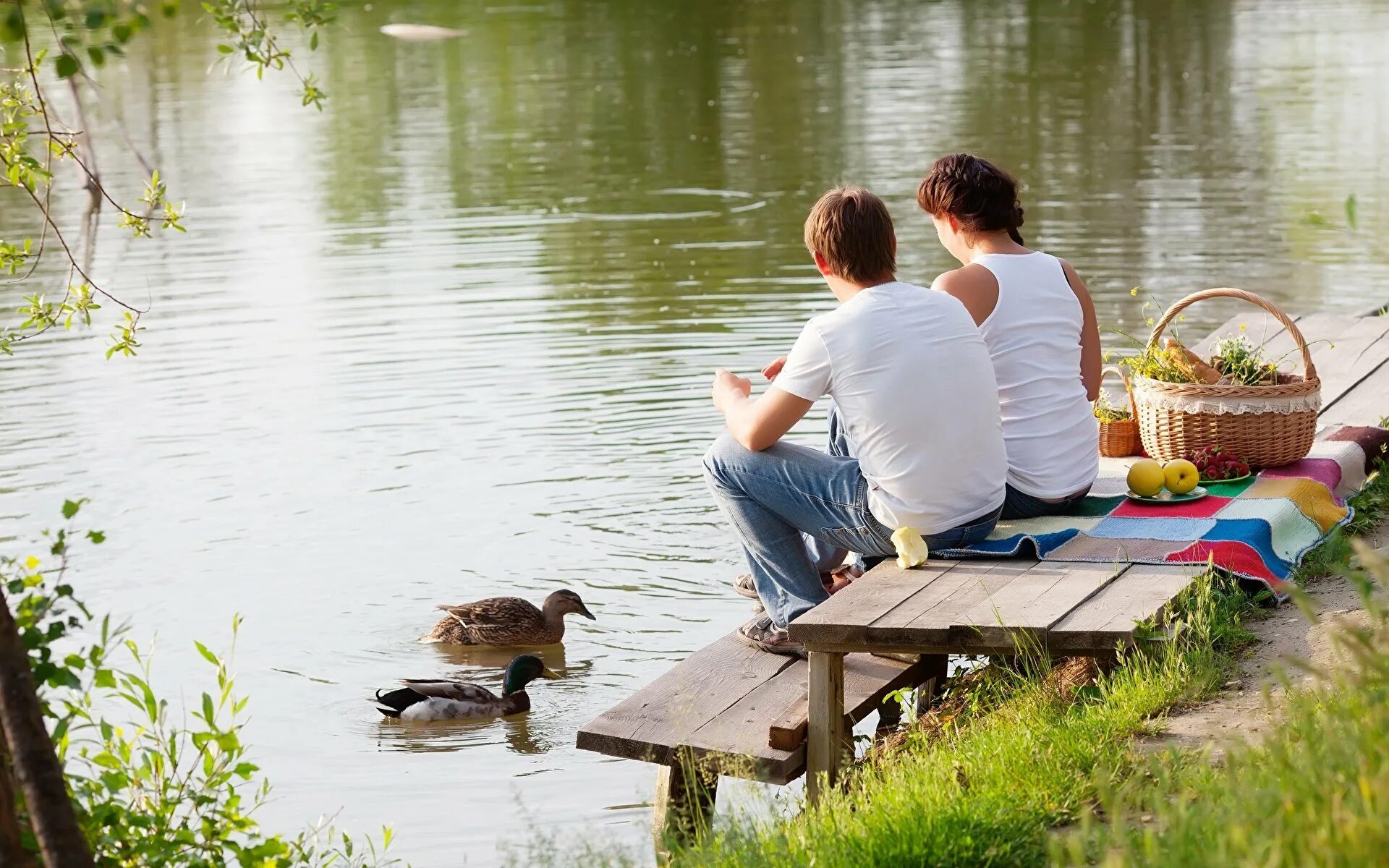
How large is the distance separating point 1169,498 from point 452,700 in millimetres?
2725

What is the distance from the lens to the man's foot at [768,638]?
5508 millimetres

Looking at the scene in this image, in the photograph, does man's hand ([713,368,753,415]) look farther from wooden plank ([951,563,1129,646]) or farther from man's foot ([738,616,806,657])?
wooden plank ([951,563,1129,646])

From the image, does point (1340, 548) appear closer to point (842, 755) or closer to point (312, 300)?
Answer: point (842, 755)

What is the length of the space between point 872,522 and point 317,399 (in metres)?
6.34

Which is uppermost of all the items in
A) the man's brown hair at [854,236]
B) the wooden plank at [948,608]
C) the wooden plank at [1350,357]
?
the man's brown hair at [854,236]

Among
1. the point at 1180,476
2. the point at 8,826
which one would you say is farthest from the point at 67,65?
the point at 1180,476

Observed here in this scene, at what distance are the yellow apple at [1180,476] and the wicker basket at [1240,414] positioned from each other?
0.33m

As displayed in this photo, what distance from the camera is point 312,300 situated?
1386cm

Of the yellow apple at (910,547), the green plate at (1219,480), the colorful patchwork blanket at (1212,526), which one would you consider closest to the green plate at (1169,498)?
the colorful patchwork blanket at (1212,526)

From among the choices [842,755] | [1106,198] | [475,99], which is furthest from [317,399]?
[475,99]

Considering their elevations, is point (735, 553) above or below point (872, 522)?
below

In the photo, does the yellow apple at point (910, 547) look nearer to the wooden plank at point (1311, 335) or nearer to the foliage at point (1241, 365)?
the foliage at point (1241, 365)

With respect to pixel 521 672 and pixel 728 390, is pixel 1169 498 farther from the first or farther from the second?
pixel 521 672

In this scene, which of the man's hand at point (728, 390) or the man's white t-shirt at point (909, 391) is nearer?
the man's white t-shirt at point (909, 391)
